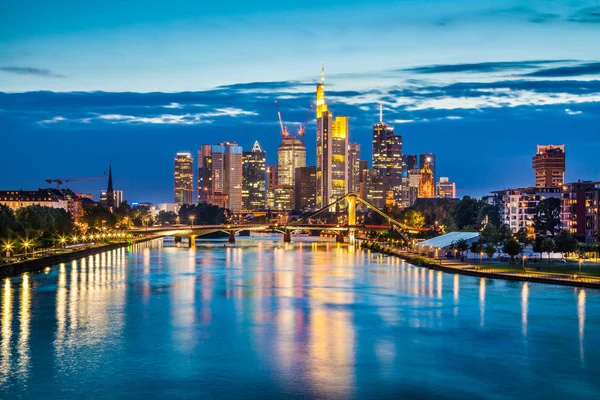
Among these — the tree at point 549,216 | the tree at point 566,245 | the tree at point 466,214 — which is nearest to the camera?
the tree at point 566,245

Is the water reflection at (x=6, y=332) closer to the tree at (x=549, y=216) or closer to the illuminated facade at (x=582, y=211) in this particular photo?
the illuminated facade at (x=582, y=211)

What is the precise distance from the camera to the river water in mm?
25078

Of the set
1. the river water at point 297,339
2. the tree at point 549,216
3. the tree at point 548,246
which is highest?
the tree at point 549,216

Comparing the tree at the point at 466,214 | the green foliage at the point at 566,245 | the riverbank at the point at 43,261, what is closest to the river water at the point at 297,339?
the riverbank at the point at 43,261

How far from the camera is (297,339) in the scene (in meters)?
32.8

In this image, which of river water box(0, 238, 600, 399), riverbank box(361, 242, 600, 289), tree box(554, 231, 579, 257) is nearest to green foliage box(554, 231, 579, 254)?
tree box(554, 231, 579, 257)

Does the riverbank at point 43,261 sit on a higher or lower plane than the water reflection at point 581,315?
higher

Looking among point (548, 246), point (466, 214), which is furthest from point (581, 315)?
point (466, 214)

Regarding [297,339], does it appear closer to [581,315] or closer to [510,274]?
[581,315]

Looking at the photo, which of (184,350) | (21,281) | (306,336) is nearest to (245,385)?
(184,350)

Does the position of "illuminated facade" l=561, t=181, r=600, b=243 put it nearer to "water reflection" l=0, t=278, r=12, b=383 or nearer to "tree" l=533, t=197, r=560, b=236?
"tree" l=533, t=197, r=560, b=236

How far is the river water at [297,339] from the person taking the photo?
25078 mm

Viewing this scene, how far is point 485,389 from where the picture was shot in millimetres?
24719

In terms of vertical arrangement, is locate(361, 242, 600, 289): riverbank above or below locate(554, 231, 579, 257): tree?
below
